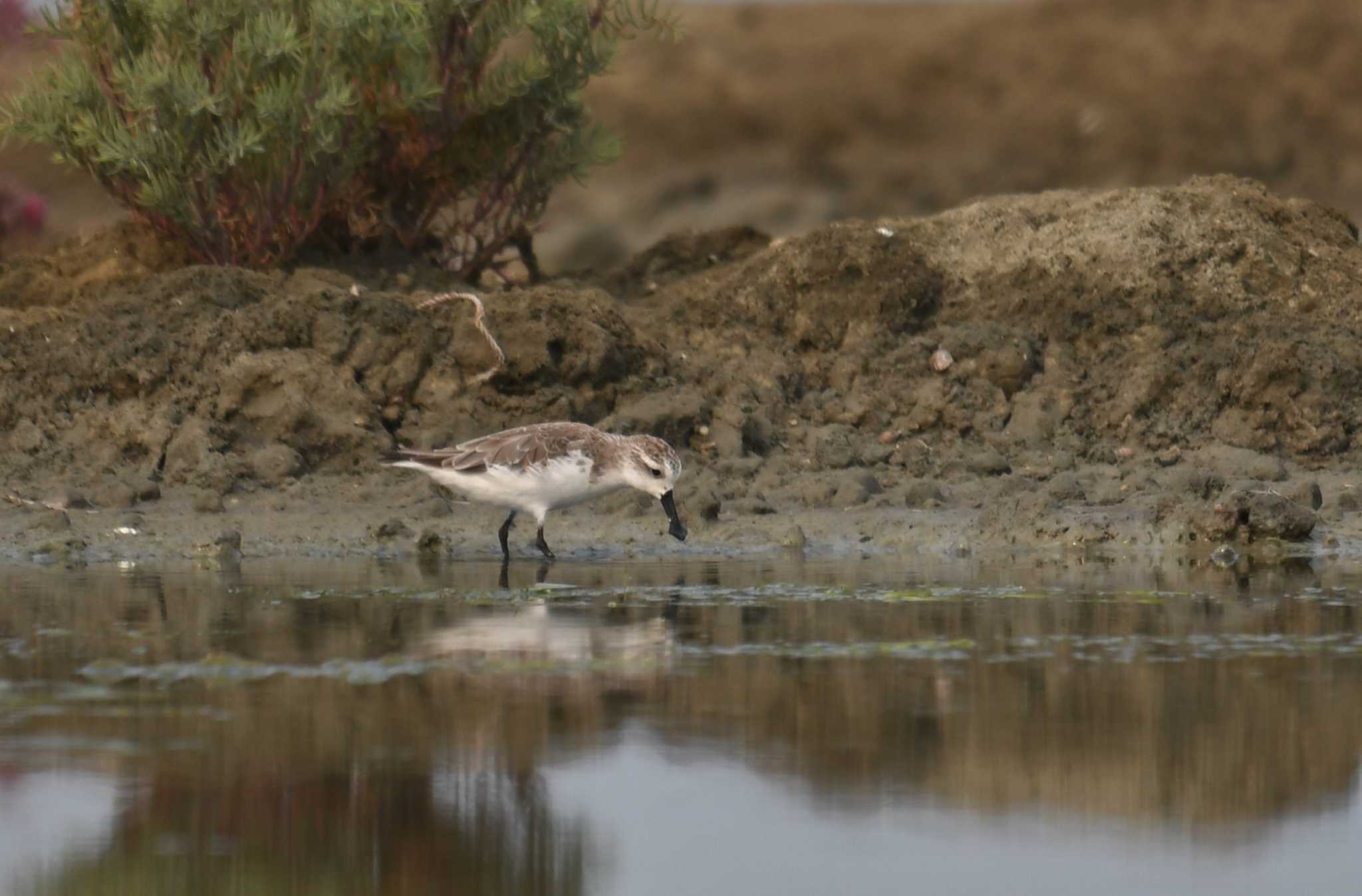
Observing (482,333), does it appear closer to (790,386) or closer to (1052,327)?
(790,386)

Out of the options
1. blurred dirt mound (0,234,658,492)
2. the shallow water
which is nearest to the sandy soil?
blurred dirt mound (0,234,658,492)

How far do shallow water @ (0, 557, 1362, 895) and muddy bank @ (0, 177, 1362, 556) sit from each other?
248cm

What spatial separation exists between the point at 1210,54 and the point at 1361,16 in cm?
203

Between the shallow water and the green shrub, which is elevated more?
the green shrub

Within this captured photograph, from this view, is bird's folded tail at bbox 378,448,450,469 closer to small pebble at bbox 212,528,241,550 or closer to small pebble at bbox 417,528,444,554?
small pebble at bbox 417,528,444,554

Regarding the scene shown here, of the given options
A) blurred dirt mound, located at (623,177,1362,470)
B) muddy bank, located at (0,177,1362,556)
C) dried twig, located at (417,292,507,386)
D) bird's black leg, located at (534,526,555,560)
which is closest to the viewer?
bird's black leg, located at (534,526,555,560)

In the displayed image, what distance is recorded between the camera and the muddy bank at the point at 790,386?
516 inches

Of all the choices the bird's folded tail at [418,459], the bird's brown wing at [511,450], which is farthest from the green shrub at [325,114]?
the bird's brown wing at [511,450]

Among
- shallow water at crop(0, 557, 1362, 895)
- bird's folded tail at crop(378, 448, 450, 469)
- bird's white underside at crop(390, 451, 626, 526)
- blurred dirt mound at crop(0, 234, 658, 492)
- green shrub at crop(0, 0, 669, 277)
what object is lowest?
shallow water at crop(0, 557, 1362, 895)

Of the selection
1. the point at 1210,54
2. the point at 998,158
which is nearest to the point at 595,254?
the point at 998,158

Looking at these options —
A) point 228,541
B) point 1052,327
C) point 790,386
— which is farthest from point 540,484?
point 1052,327

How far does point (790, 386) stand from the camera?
51.0 ft

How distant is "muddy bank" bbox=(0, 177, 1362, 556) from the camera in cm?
1312

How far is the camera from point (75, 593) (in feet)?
34.1
